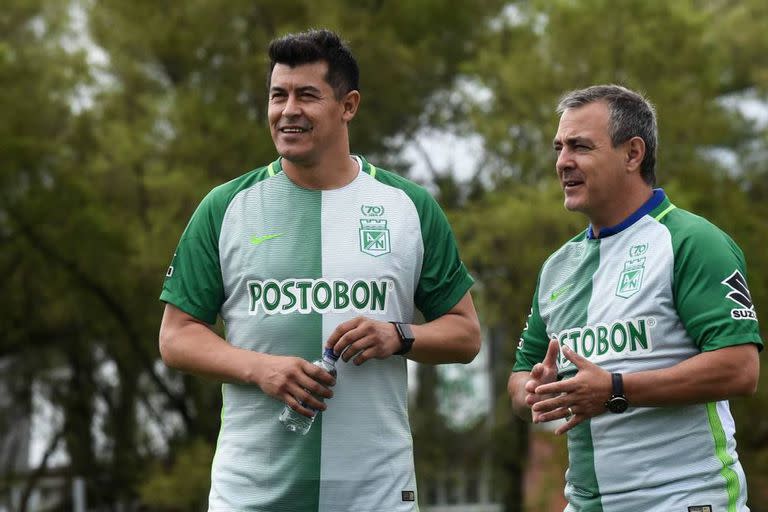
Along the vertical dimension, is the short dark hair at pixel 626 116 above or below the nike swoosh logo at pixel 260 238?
above

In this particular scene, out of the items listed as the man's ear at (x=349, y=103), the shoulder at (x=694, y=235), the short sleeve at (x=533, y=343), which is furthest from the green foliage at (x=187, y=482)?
the shoulder at (x=694, y=235)

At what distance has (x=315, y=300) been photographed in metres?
4.11

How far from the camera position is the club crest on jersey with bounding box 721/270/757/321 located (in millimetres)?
3869

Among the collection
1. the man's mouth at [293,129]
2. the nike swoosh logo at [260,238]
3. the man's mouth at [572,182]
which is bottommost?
the nike swoosh logo at [260,238]

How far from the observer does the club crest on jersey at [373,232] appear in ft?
13.8

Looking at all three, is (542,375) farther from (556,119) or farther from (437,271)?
(556,119)

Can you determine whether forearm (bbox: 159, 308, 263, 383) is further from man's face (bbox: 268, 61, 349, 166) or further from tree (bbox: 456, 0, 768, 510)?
tree (bbox: 456, 0, 768, 510)

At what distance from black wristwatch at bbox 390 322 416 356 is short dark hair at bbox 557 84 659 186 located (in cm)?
90

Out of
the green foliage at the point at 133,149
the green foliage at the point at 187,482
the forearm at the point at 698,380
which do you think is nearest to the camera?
the forearm at the point at 698,380

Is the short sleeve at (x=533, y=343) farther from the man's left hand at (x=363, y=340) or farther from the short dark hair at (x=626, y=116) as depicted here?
the man's left hand at (x=363, y=340)

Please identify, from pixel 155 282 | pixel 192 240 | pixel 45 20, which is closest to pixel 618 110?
pixel 192 240

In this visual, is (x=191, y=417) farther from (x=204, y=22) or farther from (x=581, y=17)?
(x=581, y=17)

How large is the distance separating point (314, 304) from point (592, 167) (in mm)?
980

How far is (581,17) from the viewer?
706 inches
